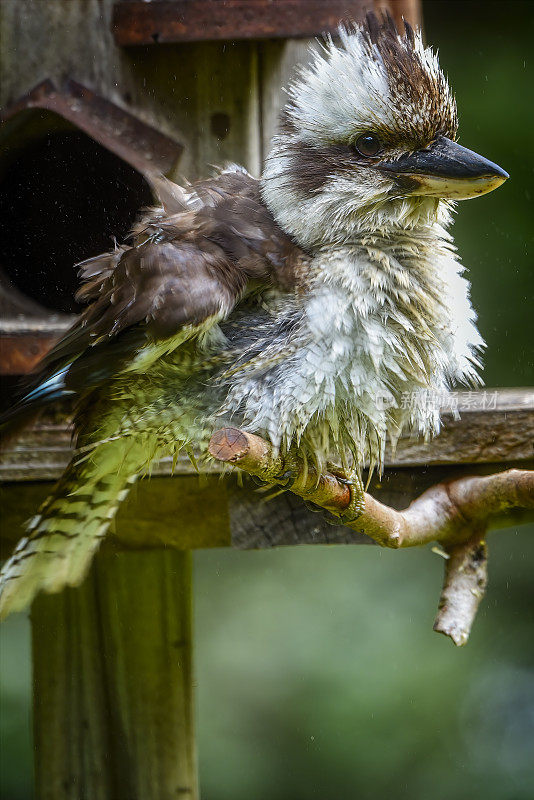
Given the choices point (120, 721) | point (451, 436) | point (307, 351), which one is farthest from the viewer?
point (120, 721)

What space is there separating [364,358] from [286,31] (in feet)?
3.31

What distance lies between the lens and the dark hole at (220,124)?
2400mm

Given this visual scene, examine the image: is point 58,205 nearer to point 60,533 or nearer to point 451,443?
point 60,533

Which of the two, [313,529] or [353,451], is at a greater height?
[353,451]

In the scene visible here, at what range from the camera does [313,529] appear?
215 cm

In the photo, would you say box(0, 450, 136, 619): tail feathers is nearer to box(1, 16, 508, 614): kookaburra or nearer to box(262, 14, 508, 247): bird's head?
box(1, 16, 508, 614): kookaburra

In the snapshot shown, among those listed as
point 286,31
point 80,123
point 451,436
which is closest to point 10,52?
point 80,123

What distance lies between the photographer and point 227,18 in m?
2.23

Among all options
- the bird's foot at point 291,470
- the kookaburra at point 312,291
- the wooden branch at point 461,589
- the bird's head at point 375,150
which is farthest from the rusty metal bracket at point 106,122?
the wooden branch at point 461,589

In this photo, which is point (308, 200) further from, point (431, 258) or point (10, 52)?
point (10, 52)

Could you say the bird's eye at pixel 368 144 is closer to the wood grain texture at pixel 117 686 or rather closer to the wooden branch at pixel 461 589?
the wooden branch at pixel 461 589

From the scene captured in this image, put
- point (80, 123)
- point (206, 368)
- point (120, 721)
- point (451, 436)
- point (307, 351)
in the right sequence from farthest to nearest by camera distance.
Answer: point (120, 721)
point (80, 123)
point (451, 436)
point (206, 368)
point (307, 351)

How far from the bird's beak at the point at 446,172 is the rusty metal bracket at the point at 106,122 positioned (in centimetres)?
77

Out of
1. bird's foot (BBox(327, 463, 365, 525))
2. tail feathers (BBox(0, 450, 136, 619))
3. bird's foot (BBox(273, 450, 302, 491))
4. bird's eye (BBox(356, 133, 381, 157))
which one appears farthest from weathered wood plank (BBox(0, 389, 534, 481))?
bird's eye (BBox(356, 133, 381, 157))
